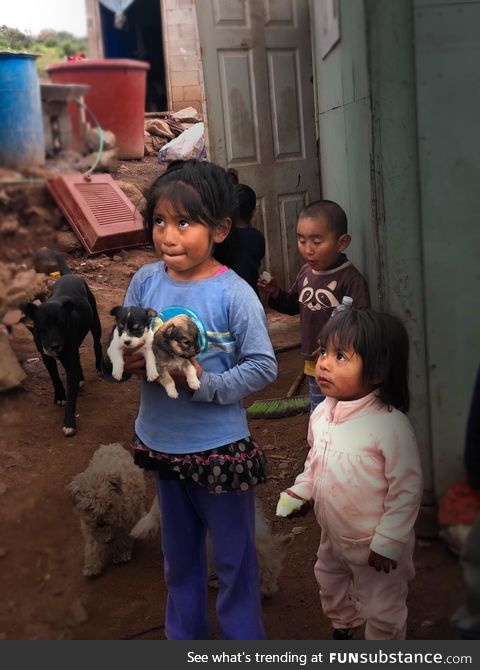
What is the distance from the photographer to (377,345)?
2.21m

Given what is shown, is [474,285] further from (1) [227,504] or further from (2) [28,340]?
(2) [28,340]

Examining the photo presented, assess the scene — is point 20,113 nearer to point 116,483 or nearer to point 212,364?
point 212,364

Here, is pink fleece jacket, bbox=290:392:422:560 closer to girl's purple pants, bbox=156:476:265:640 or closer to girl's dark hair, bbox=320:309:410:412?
girl's dark hair, bbox=320:309:410:412

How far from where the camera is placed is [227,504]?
2215 millimetres

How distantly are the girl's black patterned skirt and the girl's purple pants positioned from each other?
3.0 inches

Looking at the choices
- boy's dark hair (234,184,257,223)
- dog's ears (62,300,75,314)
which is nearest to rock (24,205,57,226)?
dog's ears (62,300,75,314)

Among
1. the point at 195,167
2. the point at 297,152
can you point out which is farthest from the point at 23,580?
the point at 297,152

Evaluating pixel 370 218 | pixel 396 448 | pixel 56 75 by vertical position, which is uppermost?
pixel 56 75

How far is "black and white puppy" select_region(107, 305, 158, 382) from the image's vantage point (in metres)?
2.00

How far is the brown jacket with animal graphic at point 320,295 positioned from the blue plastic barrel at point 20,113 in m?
1.47

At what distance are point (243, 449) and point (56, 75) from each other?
113 cm

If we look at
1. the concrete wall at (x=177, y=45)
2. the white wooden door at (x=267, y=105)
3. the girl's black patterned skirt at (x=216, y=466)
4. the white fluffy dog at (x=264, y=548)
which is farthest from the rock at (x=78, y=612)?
the white wooden door at (x=267, y=105)

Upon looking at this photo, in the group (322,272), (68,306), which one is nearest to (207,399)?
(322,272)

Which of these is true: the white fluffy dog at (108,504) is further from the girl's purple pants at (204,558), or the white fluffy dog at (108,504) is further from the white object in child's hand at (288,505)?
the white object in child's hand at (288,505)
